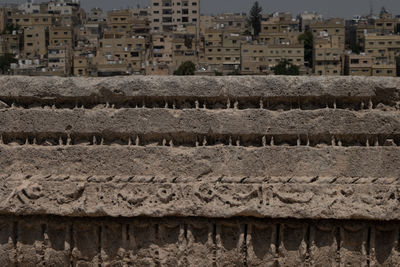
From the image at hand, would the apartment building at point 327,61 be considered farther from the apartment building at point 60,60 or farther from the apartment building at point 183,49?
the apartment building at point 60,60

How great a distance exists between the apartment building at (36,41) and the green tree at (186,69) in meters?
12.9

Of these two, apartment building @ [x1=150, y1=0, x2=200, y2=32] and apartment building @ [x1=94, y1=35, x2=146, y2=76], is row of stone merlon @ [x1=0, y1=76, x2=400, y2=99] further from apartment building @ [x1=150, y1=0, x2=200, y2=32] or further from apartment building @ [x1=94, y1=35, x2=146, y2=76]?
apartment building @ [x1=150, y1=0, x2=200, y2=32]

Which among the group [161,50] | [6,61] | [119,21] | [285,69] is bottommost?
[285,69]

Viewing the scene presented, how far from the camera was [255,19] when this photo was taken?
60.6 metres

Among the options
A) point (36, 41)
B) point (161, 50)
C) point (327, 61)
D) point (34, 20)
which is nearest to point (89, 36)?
point (36, 41)

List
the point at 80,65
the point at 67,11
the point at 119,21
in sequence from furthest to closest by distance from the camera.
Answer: the point at 67,11, the point at 119,21, the point at 80,65

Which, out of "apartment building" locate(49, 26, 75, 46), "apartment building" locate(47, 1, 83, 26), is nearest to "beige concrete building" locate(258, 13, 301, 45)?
"apartment building" locate(49, 26, 75, 46)

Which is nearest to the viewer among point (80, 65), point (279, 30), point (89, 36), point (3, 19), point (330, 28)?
point (80, 65)

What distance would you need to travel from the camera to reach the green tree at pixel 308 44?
1897 inches

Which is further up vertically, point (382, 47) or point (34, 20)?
point (34, 20)

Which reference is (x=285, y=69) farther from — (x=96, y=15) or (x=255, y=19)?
(x=96, y=15)

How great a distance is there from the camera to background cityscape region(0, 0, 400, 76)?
141 ft

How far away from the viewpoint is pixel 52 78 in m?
7.61

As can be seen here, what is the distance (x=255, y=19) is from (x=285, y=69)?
19.7 metres
